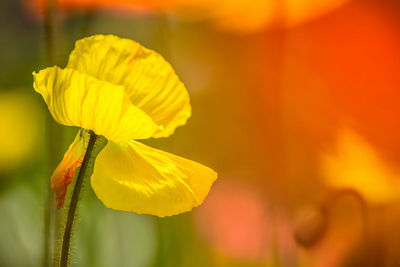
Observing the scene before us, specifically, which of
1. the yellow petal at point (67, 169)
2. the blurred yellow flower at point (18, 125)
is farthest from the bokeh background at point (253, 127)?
the yellow petal at point (67, 169)

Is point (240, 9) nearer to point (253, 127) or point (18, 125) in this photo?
point (253, 127)

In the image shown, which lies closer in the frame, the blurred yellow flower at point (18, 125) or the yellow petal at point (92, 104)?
the yellow petal at point (92, 104)

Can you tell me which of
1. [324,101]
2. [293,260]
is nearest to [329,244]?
[293,260]

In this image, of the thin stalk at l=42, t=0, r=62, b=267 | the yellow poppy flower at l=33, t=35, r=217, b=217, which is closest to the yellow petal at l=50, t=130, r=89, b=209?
the yellow poppy flower at l=33, t=35, r=217, b=217

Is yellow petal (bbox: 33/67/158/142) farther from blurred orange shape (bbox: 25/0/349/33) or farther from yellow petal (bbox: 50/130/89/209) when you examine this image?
blurred orange shape (bbox: 25/0/349/33)

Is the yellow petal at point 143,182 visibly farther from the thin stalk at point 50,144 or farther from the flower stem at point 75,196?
the thin stalk at point 50,144
